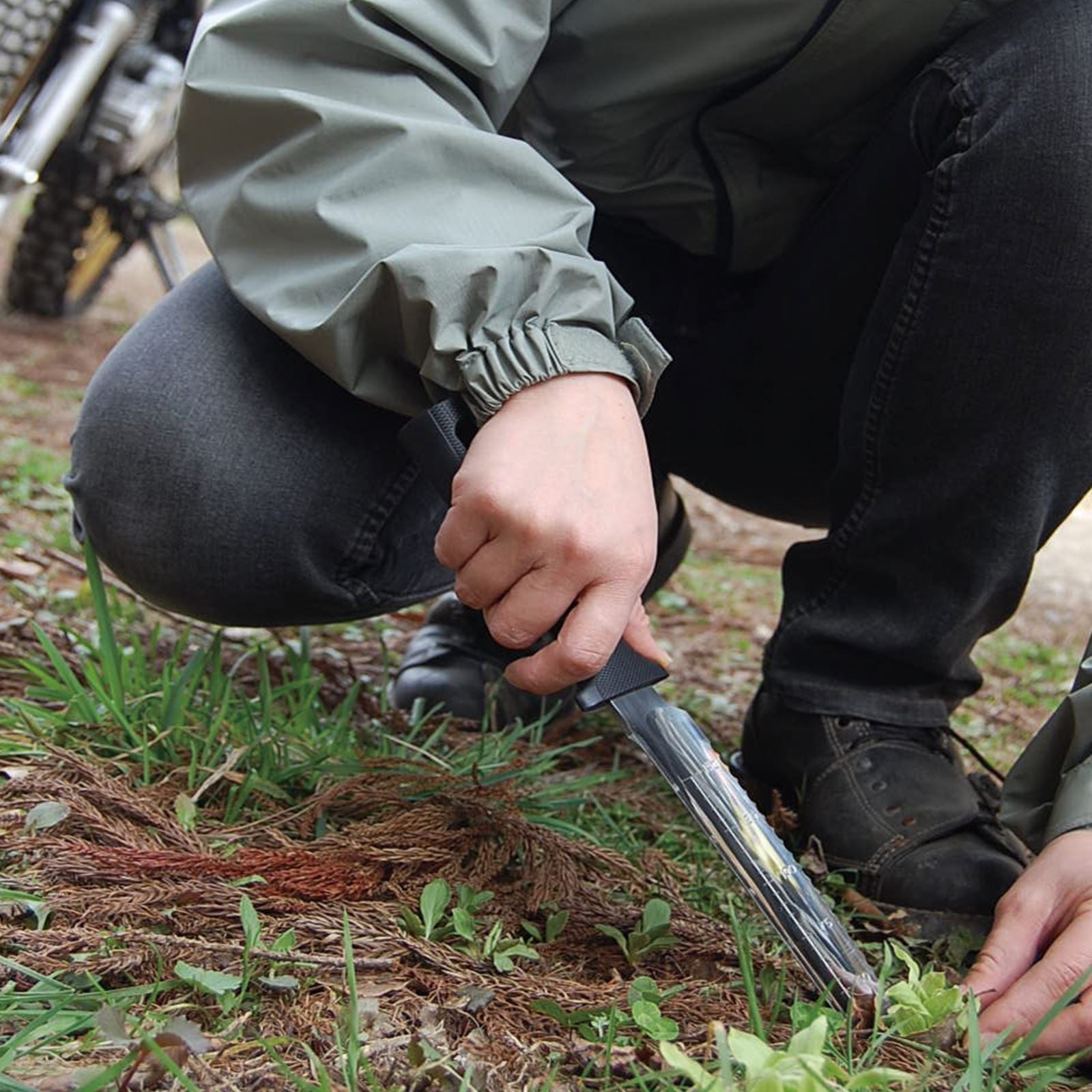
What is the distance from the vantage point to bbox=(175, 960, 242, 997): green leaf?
96 centimetres

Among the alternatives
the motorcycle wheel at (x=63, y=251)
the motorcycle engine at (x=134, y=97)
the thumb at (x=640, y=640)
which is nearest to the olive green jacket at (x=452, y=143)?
the thumb at (x=640, y=640)

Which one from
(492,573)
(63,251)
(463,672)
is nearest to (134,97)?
(63,251)

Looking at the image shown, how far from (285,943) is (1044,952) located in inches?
24.9

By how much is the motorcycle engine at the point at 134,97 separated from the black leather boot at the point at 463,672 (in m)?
2.52

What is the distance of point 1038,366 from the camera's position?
1.36m

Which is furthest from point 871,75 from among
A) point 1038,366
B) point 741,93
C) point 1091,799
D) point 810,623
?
point 1091,799

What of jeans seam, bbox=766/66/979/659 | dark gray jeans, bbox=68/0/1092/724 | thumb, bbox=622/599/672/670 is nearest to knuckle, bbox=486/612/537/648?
thumb, bbox=622/599/672/670

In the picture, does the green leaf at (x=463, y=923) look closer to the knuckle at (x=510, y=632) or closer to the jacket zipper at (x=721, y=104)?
the knuckle at (x=510, y=632)

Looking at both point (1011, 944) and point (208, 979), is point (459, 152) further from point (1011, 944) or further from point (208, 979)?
point (1011, 944)

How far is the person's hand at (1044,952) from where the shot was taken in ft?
3.35

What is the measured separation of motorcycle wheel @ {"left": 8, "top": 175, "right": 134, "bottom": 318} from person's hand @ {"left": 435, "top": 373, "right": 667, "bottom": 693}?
12.2ft

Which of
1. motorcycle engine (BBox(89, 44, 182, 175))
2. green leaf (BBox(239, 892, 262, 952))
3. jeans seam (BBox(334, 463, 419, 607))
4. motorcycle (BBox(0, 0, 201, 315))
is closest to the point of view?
green leaf (BBox(239, 892, 262, 952))

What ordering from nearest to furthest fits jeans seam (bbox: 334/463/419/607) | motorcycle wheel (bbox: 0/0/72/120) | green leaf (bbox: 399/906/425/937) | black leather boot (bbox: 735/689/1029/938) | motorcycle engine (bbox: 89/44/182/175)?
1. green leaf (bbox: 399/906/425/937)
2. black leather boot (bbox: 735/689/1029/938)
3. jeans seam (bbox: 334/463/419/607)
4. motorcycle wheel (bbox: 0/0/72/120)
5. motorcycle engine (bbox: 89/44/182/175)

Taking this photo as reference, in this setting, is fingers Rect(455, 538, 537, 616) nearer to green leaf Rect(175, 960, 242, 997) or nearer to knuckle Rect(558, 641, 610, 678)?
knuckle Rect(558, 641, 610, 678)
